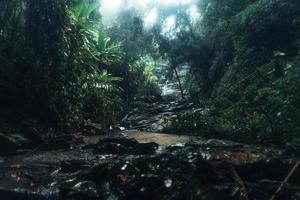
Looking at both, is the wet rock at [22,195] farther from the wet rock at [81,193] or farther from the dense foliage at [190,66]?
the dense foliage at [190,66]

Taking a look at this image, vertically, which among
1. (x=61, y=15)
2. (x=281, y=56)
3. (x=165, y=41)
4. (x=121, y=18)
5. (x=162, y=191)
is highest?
(x=121, y=18)

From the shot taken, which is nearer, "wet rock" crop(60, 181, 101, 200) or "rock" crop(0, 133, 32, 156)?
"wet rock" crop(60, 181, 101, 200)

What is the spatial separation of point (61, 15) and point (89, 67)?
2.69m

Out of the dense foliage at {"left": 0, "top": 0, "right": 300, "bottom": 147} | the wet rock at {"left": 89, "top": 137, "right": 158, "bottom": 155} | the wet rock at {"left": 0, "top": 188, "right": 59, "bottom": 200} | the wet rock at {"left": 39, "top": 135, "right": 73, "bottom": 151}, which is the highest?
the dense foliage at {"left": 0, "top": 0, "right": 300, "bottom": 147}

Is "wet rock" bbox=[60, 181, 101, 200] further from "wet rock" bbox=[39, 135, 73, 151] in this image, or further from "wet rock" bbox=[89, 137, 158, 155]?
"wet rock" bbox=[39, 135, 73, 151]

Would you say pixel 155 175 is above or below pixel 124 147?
below

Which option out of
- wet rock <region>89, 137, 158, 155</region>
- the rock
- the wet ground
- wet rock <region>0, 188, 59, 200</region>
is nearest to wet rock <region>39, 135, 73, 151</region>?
the rock

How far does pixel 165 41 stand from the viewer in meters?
18.7

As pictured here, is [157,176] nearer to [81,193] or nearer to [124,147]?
[81,193]

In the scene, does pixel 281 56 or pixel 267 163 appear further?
pixel 281 56

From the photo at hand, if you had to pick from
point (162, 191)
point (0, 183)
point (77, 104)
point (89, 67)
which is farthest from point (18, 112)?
point (162, 191)

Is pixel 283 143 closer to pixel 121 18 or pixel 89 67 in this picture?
pixel 89 67

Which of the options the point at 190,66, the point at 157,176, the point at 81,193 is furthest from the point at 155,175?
the point at 190,66

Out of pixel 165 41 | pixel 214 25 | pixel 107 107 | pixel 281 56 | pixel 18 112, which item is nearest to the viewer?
pixel 18 112
